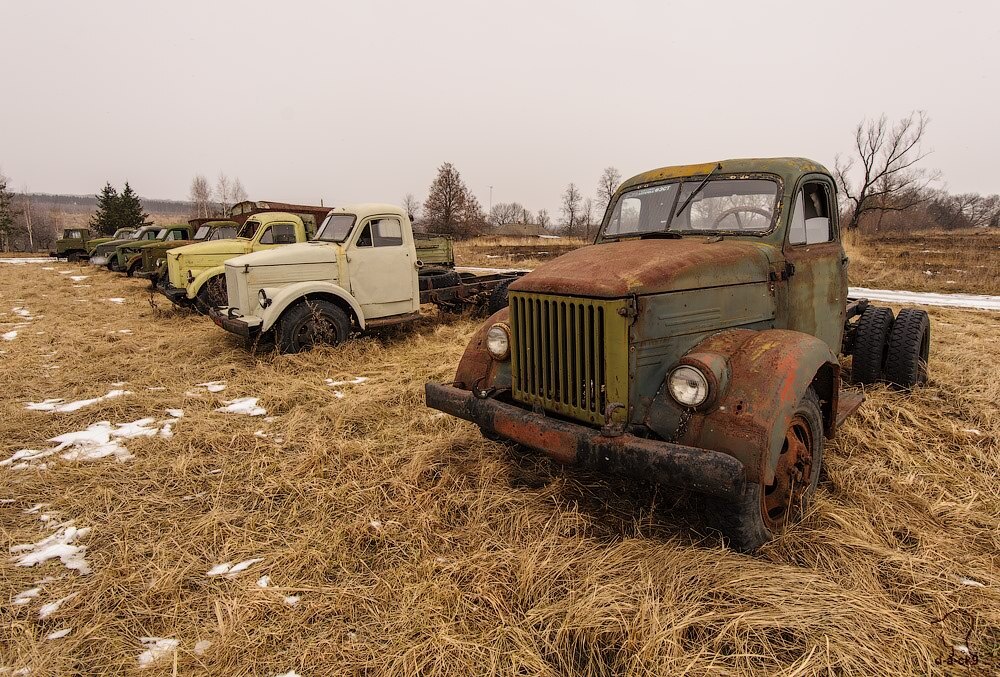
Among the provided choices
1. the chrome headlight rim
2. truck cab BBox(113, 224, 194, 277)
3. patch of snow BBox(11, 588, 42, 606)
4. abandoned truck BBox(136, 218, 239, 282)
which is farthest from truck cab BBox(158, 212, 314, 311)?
the chrome headlight rim

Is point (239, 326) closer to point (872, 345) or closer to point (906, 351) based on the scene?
point (872, 345)

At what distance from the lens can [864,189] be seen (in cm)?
3359

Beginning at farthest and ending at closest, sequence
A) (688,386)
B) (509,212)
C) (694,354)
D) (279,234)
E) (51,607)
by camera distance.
Result: 1. (509,212)
2. (279,234)
3. (694,354)
4. (688,386)
5. (51,607)

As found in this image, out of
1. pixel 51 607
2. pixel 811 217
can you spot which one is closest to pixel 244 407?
pixel 51 607

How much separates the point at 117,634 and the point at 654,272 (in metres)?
3.04

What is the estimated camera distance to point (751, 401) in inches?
100

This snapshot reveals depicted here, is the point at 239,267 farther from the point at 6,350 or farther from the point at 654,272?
the point at 654,272

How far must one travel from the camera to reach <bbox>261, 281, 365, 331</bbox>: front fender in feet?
21.9

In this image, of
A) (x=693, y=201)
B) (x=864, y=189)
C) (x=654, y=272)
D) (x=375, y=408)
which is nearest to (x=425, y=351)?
(x=375, y=408)

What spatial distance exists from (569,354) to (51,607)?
2.77 metres

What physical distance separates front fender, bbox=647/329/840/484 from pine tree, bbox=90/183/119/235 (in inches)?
1954

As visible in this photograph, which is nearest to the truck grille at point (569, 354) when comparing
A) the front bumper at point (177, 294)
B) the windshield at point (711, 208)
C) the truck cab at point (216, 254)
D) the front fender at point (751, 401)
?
the front fender at point (751, 401)

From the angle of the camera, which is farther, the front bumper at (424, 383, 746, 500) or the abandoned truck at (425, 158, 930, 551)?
the abandoned truck at (425, 158, 930, 551)

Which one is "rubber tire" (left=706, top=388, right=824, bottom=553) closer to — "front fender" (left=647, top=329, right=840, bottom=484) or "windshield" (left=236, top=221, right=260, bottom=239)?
"front fender" (left=647, top=329, right=840, bottom=484)
